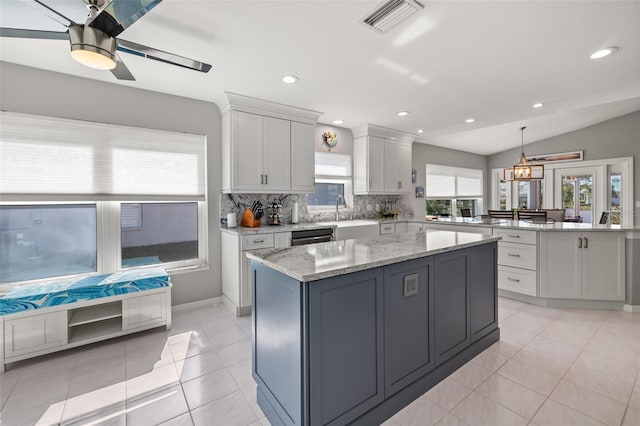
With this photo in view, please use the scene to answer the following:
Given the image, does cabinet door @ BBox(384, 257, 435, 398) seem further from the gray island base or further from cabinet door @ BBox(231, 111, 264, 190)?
cabinet door @ BBox(231, 111, 264, 190)

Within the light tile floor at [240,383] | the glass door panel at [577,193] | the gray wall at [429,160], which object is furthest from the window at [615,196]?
the light tile floor at [240,383]

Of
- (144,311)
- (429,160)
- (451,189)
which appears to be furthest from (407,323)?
(451,189)

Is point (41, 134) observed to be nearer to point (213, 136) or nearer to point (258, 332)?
point (213, 136)

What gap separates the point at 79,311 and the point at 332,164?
377cm

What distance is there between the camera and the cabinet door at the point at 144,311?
2688mm

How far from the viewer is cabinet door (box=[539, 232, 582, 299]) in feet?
11.2

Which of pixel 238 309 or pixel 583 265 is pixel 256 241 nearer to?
pixel 238 309

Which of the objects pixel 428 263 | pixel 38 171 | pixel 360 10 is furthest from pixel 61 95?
pixel 428 263

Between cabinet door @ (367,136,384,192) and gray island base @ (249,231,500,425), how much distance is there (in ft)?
9.19

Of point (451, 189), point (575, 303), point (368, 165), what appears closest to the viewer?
point (575, 303)

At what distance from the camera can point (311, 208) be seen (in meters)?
4.75

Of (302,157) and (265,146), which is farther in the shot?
(302,157)

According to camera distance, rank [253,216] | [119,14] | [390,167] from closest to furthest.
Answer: [119,14] < [253,216] < [390,167]

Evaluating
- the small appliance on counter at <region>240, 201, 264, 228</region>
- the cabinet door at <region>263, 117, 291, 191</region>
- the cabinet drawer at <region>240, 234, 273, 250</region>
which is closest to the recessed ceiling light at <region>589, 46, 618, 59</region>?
the cabinet door at <region>263, 117, 291, 191</region>
